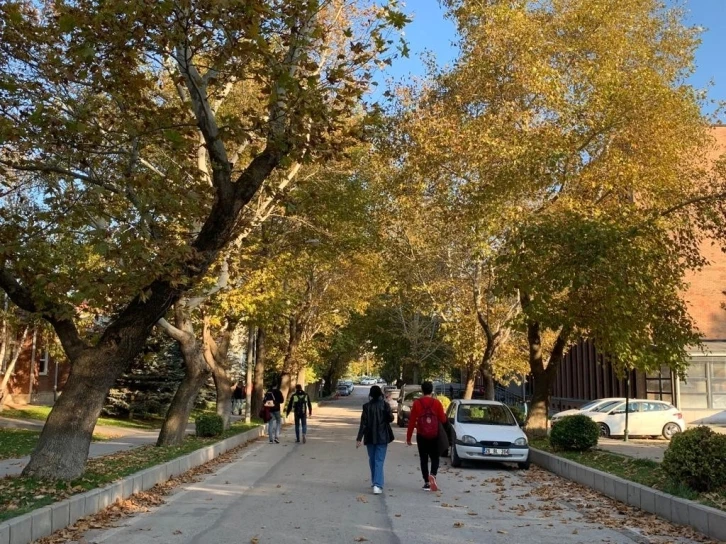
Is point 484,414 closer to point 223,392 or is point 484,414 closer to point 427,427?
point 427,427

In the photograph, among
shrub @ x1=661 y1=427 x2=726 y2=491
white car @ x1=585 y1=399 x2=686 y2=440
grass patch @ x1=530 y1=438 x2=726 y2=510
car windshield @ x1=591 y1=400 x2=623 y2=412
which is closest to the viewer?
grass patch @ x1=530 y1=438 x2=726 y2=510

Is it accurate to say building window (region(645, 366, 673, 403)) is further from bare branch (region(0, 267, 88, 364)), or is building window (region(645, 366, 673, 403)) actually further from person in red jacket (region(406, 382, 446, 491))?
bare branch (region(0, 267, 88, 364))

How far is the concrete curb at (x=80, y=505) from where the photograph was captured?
7.07 meters

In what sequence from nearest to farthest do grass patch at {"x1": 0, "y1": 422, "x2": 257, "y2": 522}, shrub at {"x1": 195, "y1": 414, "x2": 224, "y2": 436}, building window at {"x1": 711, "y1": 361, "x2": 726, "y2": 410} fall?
grass patch at {"x1": 0, "y1": 422, "x2": 257, "y2": 522}
shrub at {"x1": 195, "y1": 414, "x2": 224, "y2": 436}
building window at {"x1": 711, "y1": 361, "x2": 726, "y2": 410}

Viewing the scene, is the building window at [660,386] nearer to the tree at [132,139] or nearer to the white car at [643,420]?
the white car at [643,420]

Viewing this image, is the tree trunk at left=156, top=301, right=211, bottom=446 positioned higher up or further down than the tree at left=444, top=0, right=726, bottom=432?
further down

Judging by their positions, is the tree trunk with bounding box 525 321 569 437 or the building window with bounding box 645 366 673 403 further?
the building window with bounding box 645 366 673 403

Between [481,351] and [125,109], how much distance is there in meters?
17.4

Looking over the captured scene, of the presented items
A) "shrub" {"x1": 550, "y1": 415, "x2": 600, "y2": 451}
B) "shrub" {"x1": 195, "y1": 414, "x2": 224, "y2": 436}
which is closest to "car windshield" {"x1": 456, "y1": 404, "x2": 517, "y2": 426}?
"shrub" {"x1": 550, "y1": 415, "x2": 600, "y2": 451}

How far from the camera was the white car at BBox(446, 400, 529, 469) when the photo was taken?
15.0m

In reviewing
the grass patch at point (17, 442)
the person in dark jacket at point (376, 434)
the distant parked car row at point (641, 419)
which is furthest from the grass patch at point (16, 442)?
the distant parked car row at point (641, 419)

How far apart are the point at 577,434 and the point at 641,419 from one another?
11.7m

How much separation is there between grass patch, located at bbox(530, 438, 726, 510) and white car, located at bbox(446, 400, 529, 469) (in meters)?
0.83

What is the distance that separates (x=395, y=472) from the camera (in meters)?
14.2
